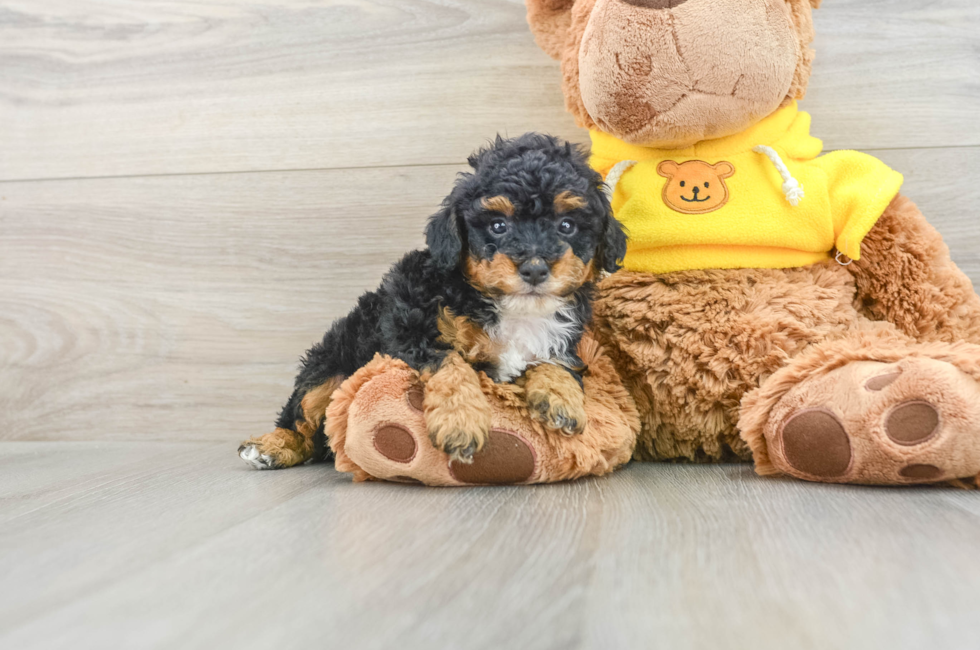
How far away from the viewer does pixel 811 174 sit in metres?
1.57

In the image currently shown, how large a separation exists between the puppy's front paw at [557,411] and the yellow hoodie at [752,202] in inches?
16.1

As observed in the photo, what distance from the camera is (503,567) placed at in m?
0.92

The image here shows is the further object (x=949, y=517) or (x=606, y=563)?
(x=949, y=517)

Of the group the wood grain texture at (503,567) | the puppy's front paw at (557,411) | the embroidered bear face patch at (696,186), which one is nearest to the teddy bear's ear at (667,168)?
the embroidered bear face patch at (696,186)

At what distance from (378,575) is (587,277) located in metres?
0.77

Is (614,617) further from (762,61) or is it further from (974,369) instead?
(762,61)

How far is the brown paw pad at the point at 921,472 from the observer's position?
3.97 ft

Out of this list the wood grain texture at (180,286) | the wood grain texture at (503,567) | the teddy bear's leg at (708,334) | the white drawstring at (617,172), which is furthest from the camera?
the wood grain texture at (180,286)

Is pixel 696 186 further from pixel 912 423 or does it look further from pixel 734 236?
pixel 912 423

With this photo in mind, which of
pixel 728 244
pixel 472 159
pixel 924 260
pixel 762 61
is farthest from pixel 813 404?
pixel 472 159

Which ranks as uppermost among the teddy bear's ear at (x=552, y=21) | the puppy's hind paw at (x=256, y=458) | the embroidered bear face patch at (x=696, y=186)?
the teddy bear's ear at (x=552, y=21)

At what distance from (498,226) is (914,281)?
3.05 ft

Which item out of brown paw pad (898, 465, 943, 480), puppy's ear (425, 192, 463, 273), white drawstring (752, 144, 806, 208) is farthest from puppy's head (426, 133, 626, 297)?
brown paw pad (898, 465, 943, 480)

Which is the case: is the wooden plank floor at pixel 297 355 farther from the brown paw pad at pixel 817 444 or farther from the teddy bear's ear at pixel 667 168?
the teddy bear's ear at pixel 667 168
